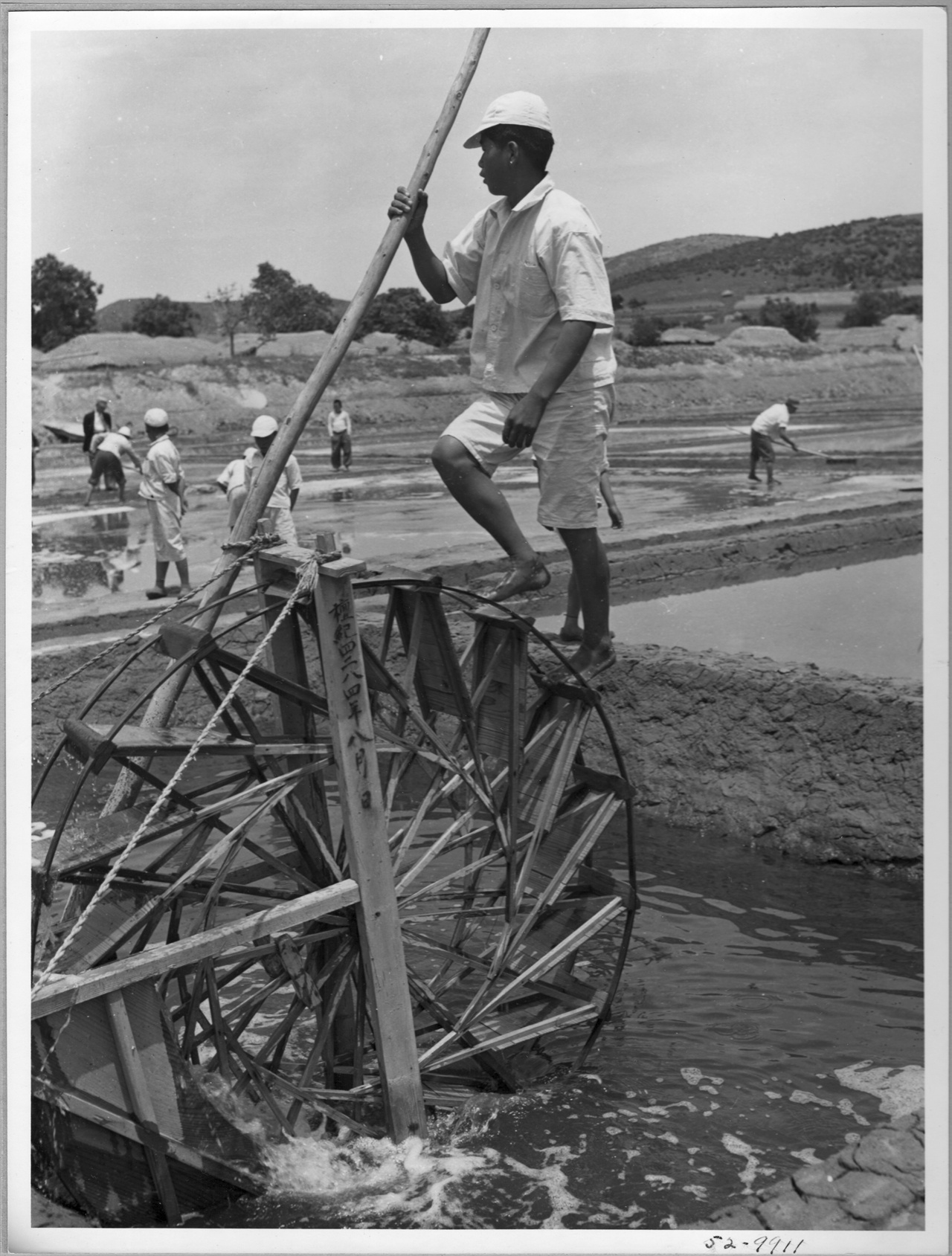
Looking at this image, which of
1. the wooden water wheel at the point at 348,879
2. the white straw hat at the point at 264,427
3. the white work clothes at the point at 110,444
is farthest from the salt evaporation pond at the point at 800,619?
the white work clothes at the point at 110,444

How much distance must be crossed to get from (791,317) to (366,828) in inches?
→ 1007

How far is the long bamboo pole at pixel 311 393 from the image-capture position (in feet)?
14.4

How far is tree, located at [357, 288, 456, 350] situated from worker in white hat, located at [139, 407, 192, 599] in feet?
42.4

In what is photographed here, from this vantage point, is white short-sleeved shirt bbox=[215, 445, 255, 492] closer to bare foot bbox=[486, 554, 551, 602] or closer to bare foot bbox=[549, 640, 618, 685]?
bare foot bbox=[549, 640, 618, 685]

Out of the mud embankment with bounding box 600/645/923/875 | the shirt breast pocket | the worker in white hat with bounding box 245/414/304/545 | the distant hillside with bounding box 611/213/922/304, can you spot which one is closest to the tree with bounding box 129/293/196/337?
the distant hillside with bounding box 611/213/922/304

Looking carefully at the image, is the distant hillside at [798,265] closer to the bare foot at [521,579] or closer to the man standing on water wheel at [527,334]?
the man standing on water wheel at [527,334]

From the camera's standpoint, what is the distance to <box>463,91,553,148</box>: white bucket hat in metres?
4.54

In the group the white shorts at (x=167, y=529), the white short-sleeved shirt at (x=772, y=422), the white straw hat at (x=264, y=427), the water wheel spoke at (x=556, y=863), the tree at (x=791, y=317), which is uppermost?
the tree at (x=791, y=317)

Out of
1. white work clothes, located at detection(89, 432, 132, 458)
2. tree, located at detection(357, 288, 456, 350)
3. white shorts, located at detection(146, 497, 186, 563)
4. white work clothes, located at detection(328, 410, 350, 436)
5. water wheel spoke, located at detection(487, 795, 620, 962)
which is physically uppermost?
tree, located at detection(357, 288, 456, 350)

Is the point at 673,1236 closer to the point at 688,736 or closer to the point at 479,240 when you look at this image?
the point at 479,240

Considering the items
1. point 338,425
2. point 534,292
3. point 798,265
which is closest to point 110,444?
point 338,425

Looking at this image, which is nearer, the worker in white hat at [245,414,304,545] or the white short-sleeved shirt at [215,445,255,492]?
the worker in white hat at [245,414,304,545]

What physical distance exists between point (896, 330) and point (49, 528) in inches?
408

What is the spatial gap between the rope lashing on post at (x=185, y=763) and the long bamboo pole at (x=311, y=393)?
0.25 meters
